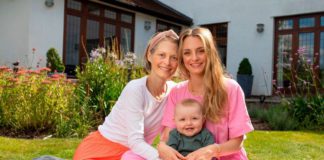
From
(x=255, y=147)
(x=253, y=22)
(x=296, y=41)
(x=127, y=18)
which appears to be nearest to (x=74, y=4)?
(x=127, y=18)

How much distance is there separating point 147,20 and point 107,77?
26.8ft

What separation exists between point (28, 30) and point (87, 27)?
1948 mm

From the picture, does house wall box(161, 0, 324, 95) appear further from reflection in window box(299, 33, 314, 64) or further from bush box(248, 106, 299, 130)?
bush box(248, 106, 299, 130)

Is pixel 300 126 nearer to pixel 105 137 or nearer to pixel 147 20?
pixel 105 137

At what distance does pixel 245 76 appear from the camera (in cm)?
1263

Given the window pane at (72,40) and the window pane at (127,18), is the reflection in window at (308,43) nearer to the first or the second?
the window pane at (127,18)

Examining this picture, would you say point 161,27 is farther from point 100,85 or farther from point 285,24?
point 100,85

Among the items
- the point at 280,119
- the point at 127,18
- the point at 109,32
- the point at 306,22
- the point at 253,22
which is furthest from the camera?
the point at 253,22

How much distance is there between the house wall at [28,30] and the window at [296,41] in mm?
6748

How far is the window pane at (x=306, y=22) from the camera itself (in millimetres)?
12258

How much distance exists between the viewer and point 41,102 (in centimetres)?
556

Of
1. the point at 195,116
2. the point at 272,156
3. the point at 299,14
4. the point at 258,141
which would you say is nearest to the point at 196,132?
the point at 195,116

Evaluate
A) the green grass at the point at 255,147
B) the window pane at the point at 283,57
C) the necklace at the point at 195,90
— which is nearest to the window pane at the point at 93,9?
the window pane at the point at 283,57

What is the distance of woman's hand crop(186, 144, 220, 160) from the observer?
7.02 ft
